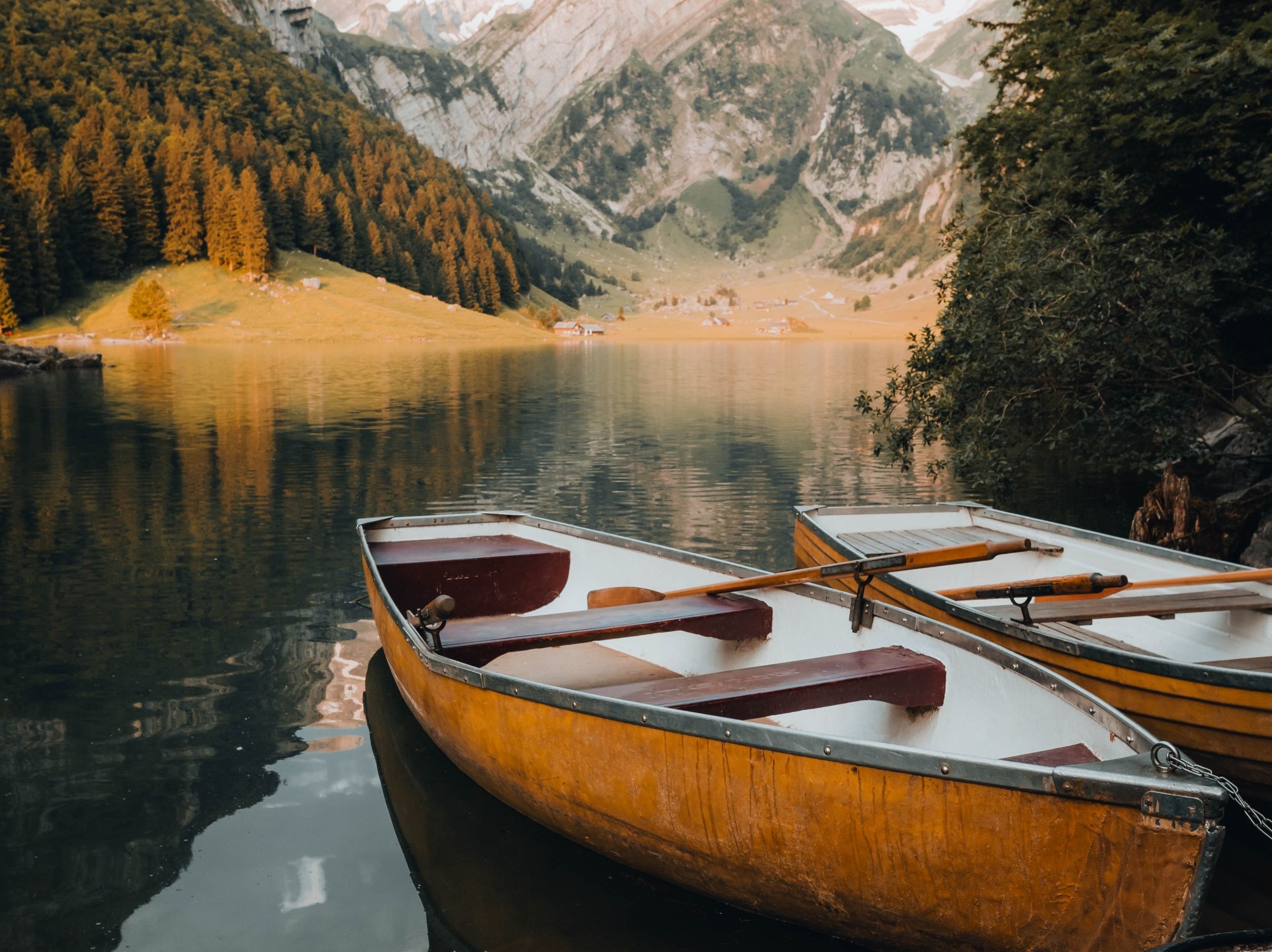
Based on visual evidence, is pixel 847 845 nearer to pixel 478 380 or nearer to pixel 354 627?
pixel 354 627

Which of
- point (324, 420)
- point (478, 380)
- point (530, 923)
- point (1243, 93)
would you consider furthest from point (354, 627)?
point (478, 380)

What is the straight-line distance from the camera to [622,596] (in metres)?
9.82

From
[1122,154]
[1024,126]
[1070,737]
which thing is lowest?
[1070,737]

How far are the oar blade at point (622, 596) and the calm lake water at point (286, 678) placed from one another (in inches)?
88.9

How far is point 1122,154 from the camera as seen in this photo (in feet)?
59.7

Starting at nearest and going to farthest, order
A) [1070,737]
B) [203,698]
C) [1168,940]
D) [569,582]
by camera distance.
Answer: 1. [1168,940]
2. [1070,737]
3. [203,698]
4. [569,582]

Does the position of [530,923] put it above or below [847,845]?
below

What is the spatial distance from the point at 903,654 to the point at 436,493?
17.8m

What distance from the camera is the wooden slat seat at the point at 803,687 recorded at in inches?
267

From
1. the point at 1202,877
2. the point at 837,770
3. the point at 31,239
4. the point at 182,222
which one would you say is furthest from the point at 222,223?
the point at 1202,877

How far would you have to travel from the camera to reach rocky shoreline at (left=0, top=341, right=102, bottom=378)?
193 feet

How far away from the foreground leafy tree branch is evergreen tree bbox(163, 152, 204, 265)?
119977mm

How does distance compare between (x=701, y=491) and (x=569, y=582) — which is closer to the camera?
(x=569, y=582)

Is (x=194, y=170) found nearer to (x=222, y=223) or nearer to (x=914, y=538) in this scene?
(x=222, y=223)
